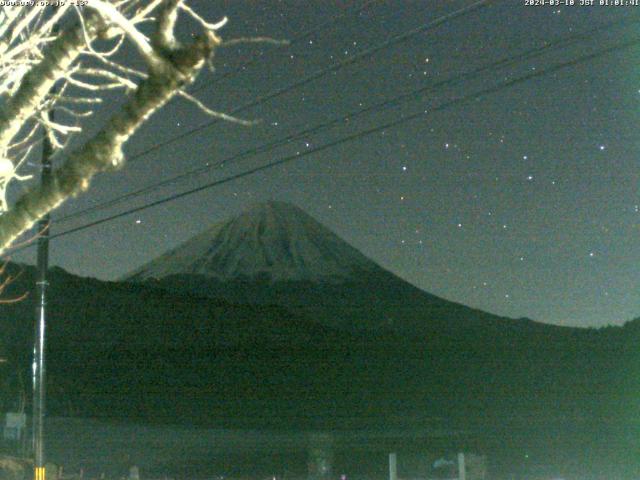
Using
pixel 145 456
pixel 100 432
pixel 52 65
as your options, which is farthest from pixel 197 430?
pixel 52 65

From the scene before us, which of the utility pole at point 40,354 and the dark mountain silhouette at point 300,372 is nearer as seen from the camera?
the utility pole at point 40,354

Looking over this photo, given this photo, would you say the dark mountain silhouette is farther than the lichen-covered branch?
Yes

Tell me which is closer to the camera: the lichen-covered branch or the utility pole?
the lichen-covered branch

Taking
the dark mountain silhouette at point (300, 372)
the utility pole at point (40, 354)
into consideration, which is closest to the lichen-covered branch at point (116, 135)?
the utility pole at point (40, 354)

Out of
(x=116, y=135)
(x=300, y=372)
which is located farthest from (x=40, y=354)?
(x=300, y=372)

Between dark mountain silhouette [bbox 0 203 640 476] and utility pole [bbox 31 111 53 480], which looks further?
dark mountain silhouette [bbox 0 203 640 476]

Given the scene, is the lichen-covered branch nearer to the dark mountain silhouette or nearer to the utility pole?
the utility pole

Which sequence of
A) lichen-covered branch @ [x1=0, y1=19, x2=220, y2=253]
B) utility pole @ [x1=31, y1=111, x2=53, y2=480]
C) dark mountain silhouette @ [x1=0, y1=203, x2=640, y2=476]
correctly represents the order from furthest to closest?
1. dark mountain silhouette @ [x1=0, y1=203, x2=640, y2=476]
2. utility pole @ [x1=31, y1=111, x2=53, y2=480]
3. lichen-covered branch @ [x1=0, y1=19, x2=220, y2=253]

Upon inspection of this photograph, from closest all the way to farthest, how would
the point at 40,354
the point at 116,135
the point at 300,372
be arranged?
the point at 116,135
the point at 40,354
the point at 300,372

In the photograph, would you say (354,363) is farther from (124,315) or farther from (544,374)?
(124,315)

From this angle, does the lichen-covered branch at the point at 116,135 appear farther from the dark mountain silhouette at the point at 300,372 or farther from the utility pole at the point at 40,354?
the dark mountain silhouette at the point at 300,372

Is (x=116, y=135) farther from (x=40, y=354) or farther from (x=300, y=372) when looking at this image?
(x=300, y=372)

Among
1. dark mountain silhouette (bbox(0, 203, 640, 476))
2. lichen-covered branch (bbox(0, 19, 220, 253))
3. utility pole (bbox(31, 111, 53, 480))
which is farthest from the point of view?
dark mountain silhouette (bbox(0, 203, 640, 476))

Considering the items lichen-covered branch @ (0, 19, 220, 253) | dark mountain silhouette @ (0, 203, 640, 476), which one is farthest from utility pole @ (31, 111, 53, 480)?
dark mountain silhouette @ (0, 203, 640, 476)
